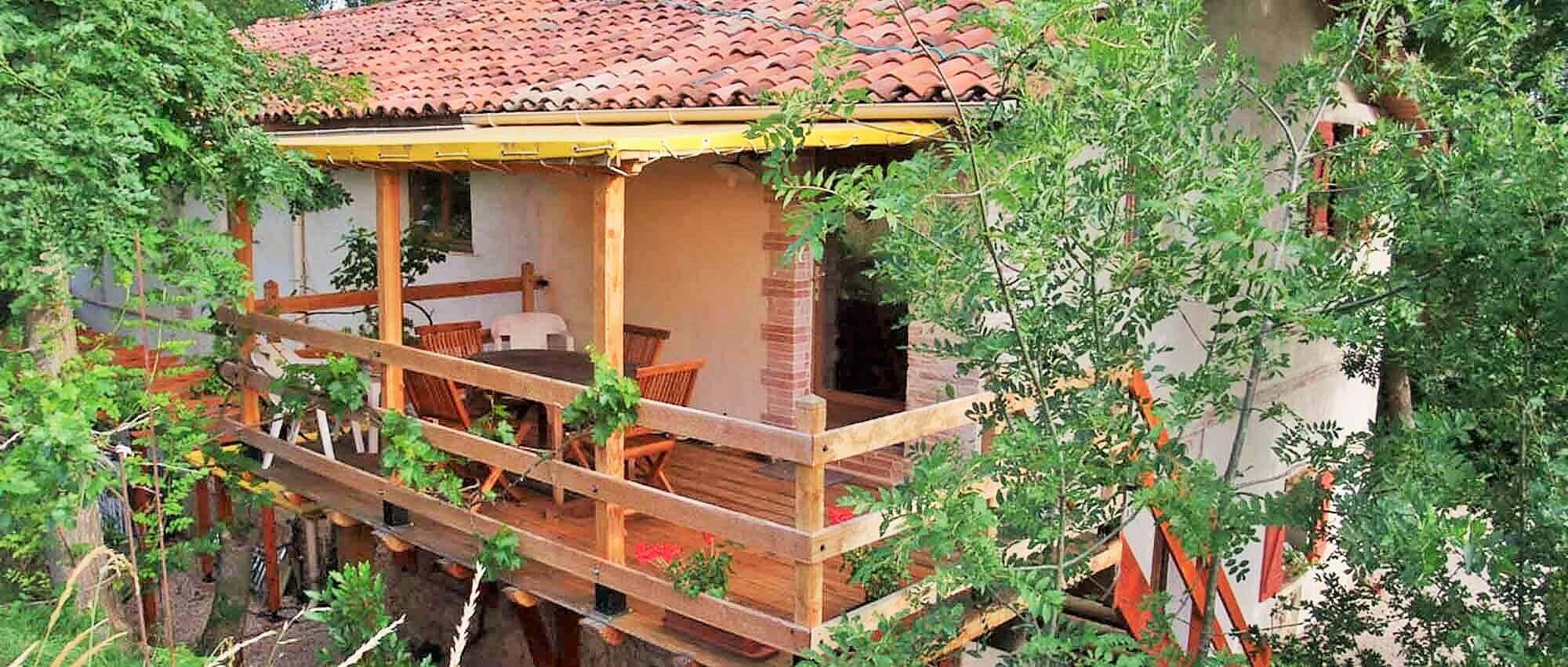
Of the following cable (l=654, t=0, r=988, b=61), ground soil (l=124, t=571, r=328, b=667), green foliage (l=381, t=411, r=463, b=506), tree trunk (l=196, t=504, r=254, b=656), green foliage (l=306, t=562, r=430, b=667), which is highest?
cable (l=654, t=0, r=988, b=61)

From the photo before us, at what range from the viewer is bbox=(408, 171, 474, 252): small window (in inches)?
470

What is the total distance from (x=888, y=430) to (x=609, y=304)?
142 centimetres

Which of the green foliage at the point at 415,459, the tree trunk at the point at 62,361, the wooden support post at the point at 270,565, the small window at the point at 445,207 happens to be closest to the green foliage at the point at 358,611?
the green foliage at the point at 415,459

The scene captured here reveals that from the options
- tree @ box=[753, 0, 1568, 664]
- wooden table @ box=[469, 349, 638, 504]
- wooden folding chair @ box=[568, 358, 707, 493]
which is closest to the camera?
tree @ box=[753, 0, 1568, 664]

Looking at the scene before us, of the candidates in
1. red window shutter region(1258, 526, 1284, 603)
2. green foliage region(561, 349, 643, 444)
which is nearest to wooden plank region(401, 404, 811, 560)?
green foliage region(561, 349, 643, 444)

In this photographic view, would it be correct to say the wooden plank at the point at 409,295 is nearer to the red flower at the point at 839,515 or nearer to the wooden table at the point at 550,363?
the wooden table at the point at 550,363

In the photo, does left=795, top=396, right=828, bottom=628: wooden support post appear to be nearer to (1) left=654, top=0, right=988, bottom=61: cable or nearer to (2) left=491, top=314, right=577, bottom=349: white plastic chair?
(1) left=654, top=0, right=988, bottom=61: cable

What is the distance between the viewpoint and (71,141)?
5234 mm

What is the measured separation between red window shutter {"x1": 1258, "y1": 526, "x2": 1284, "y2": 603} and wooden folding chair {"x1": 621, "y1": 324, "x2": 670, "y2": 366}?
18.8 feet

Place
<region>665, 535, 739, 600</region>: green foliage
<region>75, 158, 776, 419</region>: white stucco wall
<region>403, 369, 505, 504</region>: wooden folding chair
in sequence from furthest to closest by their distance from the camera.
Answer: <region>75, 158, 776, 419</region>: white stucco wall → <region>403, 369, 505, 504</region>: wooden folding chair → <region>665, 535, 739, 600</region>: green foliage

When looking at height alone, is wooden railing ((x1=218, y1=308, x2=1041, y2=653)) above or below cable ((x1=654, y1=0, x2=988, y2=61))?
below

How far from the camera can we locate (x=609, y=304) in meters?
5.57

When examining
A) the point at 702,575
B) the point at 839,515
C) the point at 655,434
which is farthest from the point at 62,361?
the point at 839,515

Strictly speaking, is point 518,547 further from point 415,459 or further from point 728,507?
point 728,507
